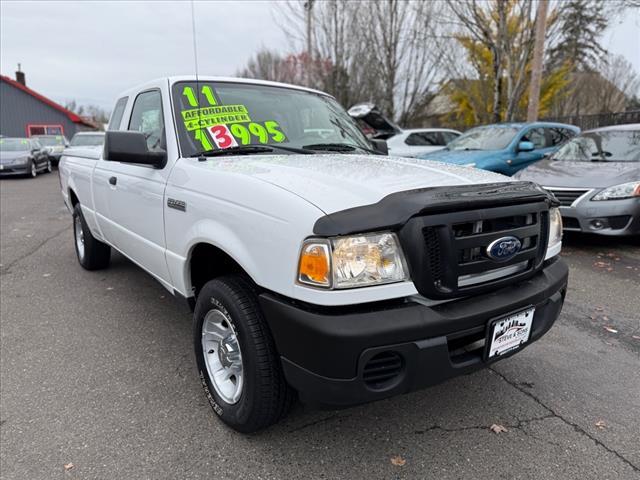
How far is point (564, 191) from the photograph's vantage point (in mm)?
5852

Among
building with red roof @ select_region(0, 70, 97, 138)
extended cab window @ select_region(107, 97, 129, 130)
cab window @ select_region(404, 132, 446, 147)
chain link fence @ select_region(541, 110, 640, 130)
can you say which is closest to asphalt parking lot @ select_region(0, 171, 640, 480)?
extended cab window @ select_region(107, 97, 129, 130)

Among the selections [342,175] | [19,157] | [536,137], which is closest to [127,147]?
[342,175]

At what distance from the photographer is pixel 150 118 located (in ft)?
11.0

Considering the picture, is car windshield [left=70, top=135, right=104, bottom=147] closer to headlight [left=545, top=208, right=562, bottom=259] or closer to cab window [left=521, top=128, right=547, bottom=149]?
cab window [left=521, top=128, right=547, bottom=149]

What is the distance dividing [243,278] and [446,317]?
39.1 inches

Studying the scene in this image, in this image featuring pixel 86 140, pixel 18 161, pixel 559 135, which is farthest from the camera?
pixel 86 140

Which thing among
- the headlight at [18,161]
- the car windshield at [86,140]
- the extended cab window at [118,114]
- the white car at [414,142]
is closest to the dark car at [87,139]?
the car windshield at [86,140]

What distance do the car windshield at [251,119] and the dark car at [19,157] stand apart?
16.9 metres

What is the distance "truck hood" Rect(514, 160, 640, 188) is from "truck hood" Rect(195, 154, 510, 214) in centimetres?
394

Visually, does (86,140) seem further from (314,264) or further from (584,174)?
(314,264)

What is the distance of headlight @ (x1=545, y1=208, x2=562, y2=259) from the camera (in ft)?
8.29

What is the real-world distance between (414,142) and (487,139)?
262 cm

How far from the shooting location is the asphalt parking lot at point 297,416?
85.0 inches

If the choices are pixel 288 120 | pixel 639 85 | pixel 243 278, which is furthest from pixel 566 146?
pixel 639 85
